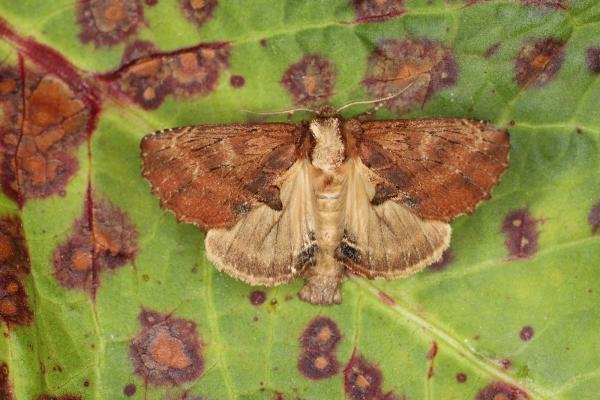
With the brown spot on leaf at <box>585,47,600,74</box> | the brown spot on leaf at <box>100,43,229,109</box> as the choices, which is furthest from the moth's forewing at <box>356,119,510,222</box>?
the brown spot on leaf at <box>100,43,229,109</box>

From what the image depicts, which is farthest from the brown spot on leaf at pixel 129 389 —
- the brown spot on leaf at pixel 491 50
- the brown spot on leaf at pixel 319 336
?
the brown spot on leaf at pixel 491 50

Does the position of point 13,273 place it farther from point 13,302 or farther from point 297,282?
point 297,282

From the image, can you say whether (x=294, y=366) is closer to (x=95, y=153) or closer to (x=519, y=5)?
(x=95, y=153)

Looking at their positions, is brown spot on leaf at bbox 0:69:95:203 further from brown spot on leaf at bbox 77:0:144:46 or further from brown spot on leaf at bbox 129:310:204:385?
brown spot on leaf at bbox 129:310:204:385

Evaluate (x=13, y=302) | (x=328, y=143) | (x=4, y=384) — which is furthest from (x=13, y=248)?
(x=328, y=143)

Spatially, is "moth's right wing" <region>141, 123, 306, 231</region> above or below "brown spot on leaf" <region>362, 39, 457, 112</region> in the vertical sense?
below

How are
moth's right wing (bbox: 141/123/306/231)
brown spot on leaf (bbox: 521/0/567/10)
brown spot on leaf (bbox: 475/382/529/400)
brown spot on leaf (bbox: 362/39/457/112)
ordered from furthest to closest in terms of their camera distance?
brown spot on leaf (bbox: 475/382/529/400) < brown spot on leaf (bbox: 362/39/457/112) < brown spot on leaf (bbox: 521/0/567/10) < moth's right wing (bbox: 141/123/306/231)
